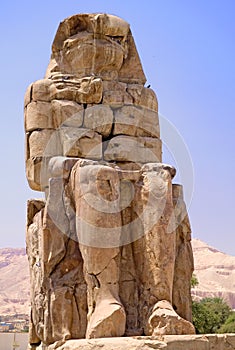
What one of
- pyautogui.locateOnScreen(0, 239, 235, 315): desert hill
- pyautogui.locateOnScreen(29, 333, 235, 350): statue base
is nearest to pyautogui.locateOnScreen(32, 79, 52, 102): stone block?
pyautogui.locateOnScreen(29, 333, 235, 350): statue base

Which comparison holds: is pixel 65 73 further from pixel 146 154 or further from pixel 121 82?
pixel 146 154

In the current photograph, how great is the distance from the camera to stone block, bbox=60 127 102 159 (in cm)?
749

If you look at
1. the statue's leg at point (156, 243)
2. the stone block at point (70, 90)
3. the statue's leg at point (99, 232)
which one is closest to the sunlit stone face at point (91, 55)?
the stone block at point (70, 90)

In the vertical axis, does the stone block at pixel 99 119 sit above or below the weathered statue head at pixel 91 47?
below

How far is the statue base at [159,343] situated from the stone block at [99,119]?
112 inches

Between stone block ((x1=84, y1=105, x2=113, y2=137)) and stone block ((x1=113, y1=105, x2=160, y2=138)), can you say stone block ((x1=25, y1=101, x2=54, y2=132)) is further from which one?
stone block ((x1=113, y1=105, x2=160, y2=138))

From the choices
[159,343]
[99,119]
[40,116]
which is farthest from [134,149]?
[159,343]

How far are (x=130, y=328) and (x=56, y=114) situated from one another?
9.01ft

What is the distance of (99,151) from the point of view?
762cm

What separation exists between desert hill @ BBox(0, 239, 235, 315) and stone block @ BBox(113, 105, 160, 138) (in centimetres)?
6300

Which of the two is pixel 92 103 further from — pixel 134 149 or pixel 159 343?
pixel 159 343

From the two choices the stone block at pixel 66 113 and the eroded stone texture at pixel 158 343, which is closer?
the eroded stone texture at pixel 158 343

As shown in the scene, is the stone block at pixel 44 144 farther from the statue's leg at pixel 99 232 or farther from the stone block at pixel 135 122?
the statue's leg at pixel 99 232

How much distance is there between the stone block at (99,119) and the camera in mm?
7758
